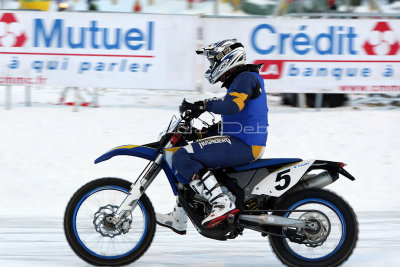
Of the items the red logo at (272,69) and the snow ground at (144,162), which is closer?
the snow ground at (144,162)

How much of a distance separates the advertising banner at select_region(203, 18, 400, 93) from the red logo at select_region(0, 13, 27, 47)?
2.92 meters

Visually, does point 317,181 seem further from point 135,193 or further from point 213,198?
point 135,193

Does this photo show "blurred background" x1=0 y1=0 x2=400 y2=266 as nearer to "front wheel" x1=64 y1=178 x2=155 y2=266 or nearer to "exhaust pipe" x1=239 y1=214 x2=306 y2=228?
"front wheel" x1=64 y1=178 x2=155 y2=266

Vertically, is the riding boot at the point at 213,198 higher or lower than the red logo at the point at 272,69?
lower

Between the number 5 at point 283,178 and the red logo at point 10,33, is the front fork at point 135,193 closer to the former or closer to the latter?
the number 5 at point 283,178

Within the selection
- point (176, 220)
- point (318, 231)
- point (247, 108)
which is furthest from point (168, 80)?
point (318, 231)

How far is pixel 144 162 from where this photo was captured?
9.76m

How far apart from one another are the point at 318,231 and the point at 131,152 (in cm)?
158

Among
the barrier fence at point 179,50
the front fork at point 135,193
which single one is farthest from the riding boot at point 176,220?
the barrier fence at point 179,50

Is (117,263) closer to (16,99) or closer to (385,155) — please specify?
(385,155)

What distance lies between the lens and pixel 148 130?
10.8 m

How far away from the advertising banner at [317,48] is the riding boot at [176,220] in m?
5.74

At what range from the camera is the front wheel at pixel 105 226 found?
5508 mm

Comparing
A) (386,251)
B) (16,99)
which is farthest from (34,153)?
(386,251)
